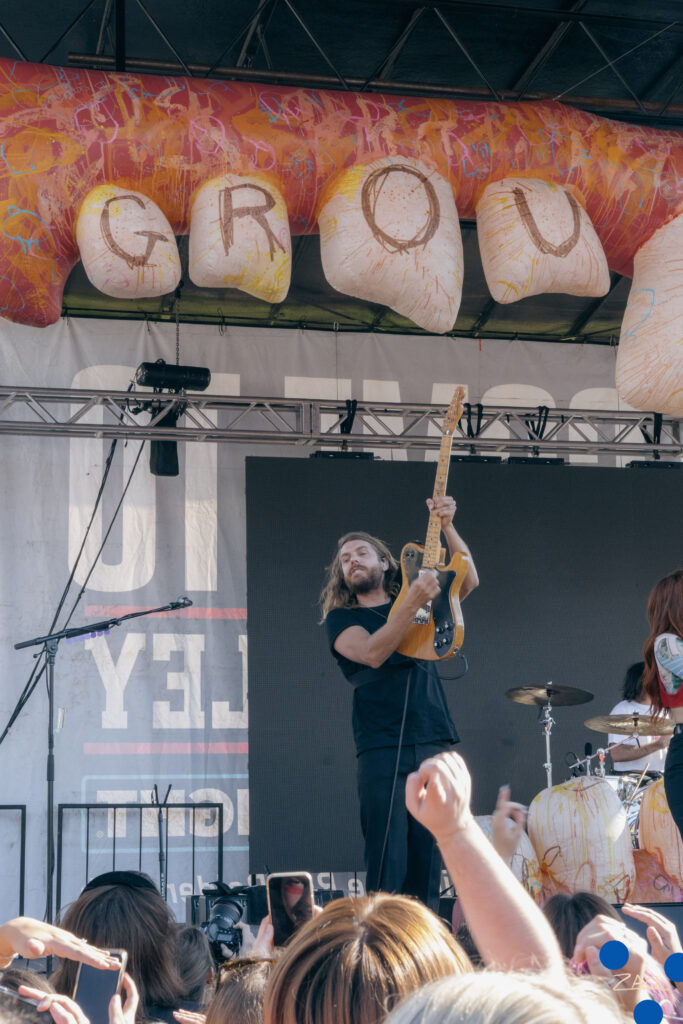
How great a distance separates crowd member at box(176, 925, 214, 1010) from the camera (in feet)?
6.66

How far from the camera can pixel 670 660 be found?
3010 millimetres

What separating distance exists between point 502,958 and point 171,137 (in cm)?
322

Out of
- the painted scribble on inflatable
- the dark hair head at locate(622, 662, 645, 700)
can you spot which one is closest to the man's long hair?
the painted scribble on inflatable

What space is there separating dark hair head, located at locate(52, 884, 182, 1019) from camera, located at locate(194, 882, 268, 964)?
92 centimetres

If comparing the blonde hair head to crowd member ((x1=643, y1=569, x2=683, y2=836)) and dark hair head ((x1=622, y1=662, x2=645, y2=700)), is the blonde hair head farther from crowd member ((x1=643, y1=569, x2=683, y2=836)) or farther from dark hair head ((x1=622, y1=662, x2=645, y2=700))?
dark hair head ((x1=622, y1=662, x2=645, y2=700))

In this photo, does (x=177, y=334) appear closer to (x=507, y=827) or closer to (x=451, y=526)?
(x=451, y=526)

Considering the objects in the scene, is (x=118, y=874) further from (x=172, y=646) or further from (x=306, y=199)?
(x=172, y=646)

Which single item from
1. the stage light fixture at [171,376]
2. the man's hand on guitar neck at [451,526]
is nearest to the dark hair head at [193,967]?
the man's hand on guitar neck at [451,526]

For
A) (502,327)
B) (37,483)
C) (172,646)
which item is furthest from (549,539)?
(37,483)

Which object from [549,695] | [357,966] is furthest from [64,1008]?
[549,695]

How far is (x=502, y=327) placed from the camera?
755 cm

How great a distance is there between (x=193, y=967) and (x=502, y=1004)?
172 centimetres

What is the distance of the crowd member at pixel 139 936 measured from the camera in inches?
74.8

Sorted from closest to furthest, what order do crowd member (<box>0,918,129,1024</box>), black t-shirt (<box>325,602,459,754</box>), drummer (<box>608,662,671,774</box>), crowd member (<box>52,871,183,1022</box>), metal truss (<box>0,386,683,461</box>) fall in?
crowd member (<box>0,918,129,1024</box>)
crowd member (<box>52,871,183,1022</box>)
black t-shirt (<box>325,602,459,754</box>)
drummer (<box>608,662,671,774</box>)
metal truss (<box>0,386,683,461</box>)
